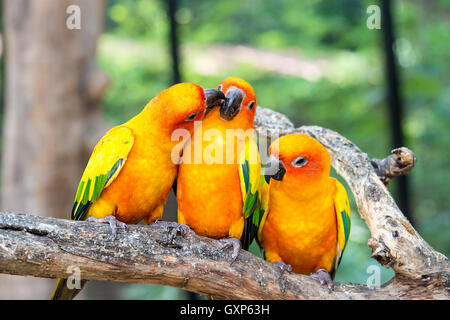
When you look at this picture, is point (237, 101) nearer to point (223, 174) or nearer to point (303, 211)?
point (223, 174)

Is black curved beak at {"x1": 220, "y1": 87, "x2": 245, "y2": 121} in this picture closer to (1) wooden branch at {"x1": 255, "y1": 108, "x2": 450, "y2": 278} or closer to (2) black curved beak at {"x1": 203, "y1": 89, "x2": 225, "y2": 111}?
(2) black curved beak at {"x1": 203, "y1": 89, "x2": 225, "y2": 111}

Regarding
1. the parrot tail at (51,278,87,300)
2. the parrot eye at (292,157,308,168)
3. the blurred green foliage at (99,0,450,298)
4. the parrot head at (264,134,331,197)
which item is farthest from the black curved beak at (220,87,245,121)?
the blurred green foliage at (99,0,450,298)

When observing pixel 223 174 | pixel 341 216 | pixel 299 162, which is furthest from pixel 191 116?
pixel 341 216

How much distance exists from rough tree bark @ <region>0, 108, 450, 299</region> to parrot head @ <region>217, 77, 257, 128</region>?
0.64m

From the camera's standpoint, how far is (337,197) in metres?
2.53

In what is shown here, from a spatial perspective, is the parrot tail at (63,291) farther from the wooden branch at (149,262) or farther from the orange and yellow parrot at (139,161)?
the wooden branch at (149,262)

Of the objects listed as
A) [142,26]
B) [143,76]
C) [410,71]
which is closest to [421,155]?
[410,71]

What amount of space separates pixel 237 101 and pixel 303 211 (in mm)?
699

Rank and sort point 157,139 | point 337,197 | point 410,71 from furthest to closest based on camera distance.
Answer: point 410,71 → point 337,197 → point 157,139

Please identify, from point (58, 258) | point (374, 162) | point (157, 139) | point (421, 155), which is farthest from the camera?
point (421, 155)

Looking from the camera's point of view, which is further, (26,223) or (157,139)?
(157,139)

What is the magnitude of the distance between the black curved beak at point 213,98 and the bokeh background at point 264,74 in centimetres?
260
